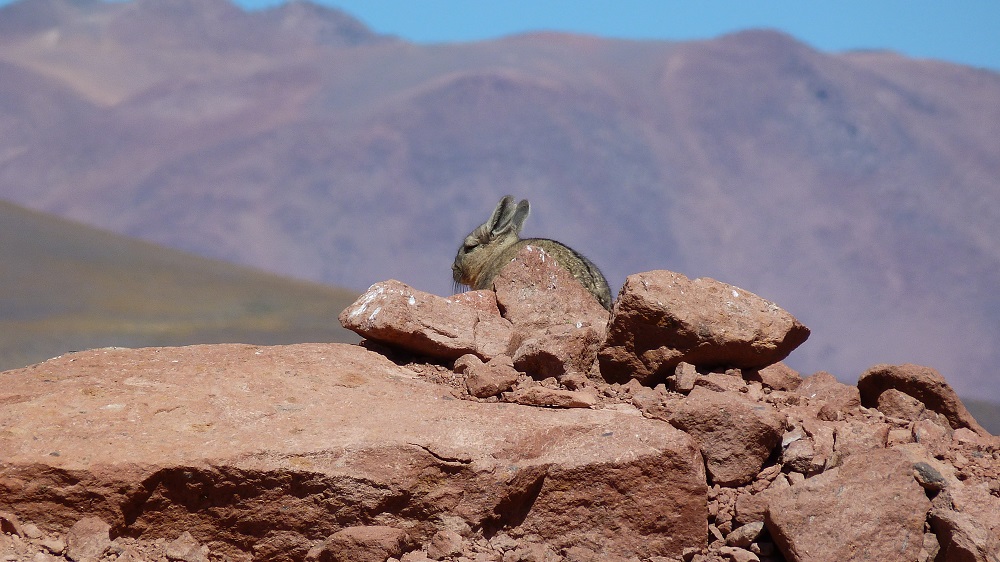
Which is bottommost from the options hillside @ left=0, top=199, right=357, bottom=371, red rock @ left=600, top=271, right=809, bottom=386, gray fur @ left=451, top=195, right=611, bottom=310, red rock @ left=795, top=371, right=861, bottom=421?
red rock @ left=795, top=371, right=861, bottom=421

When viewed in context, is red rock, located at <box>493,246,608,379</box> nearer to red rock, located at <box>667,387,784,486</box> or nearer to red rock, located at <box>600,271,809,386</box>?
red rock, located at <box>600,271,809,386</box>

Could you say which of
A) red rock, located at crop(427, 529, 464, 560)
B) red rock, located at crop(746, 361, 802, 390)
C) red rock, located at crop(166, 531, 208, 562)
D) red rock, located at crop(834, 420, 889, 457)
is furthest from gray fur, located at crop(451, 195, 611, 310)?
red rock, located at crop(166, 531, 208, 562)

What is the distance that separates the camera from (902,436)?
413 centimetres

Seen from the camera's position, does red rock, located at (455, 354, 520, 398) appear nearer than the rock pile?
No

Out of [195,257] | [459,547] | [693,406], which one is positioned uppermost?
[195,257]

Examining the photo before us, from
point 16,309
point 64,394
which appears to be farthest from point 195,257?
point 64,394

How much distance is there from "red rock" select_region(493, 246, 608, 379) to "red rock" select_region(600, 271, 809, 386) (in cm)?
16

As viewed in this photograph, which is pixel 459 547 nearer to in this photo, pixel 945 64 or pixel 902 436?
pixel 902 436

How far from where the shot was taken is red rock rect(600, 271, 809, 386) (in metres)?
4.37

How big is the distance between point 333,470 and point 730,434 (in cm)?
143

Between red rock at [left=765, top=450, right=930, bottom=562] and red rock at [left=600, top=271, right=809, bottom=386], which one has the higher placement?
red rock at [left=600, top=271, right=809, bottom=386]

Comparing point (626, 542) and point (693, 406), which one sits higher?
point (693, 406)

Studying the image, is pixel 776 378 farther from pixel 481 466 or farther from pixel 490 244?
pixel 490 244

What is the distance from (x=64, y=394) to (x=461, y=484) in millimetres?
1565
